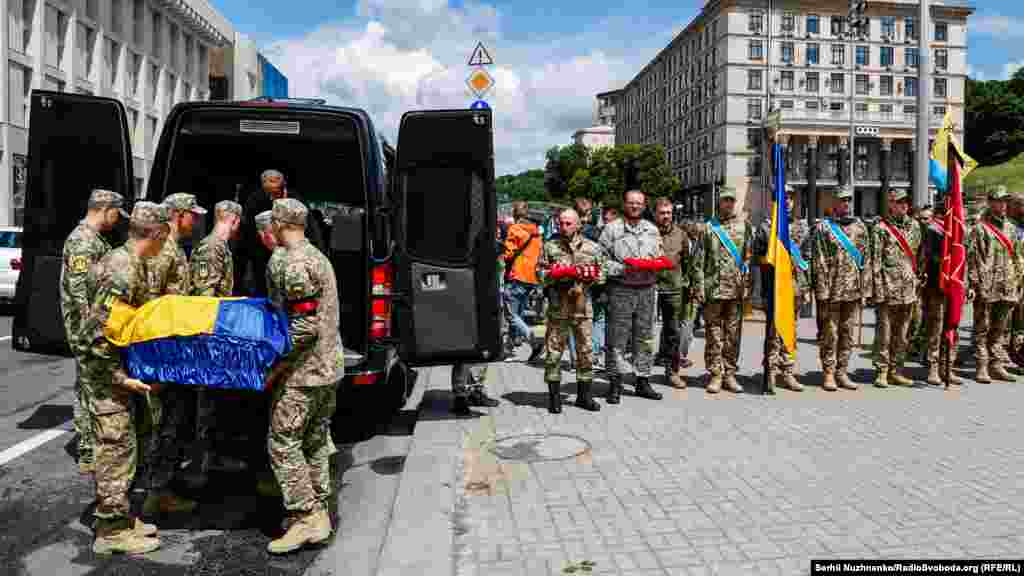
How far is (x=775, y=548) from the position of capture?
4.17 metres

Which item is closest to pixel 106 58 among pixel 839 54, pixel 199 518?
pixel 199 518

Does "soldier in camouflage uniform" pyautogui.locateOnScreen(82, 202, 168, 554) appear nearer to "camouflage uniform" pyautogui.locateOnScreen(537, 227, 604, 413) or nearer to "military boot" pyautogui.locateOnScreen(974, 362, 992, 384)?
"camouflage uniform" pyautogui.locateOnScreen(537, 227, 604, 413)

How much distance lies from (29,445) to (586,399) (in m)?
4.56

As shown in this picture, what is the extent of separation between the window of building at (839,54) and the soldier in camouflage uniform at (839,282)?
96843 mm

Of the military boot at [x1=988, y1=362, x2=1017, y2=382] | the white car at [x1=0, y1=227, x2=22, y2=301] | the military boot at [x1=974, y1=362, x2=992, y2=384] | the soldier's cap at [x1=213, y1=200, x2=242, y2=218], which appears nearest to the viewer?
the soldier's cap at [x1=213, y1=200, x2=242, y2=218]

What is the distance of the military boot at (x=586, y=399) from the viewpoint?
756cm

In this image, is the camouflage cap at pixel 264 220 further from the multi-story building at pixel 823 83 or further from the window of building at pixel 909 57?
the window of building at pixel 909 57

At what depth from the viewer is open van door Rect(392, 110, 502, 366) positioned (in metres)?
6.61

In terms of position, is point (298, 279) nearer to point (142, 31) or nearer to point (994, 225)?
point (994, 225)

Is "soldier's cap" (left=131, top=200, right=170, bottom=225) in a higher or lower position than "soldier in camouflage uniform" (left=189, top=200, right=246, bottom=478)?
higher

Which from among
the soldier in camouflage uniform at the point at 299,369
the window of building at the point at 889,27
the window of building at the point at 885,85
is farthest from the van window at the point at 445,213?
the window of building at the point at 889,27

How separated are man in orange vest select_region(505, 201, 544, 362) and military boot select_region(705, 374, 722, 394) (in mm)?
2592

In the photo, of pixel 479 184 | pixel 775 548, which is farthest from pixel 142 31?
pixel 775 548

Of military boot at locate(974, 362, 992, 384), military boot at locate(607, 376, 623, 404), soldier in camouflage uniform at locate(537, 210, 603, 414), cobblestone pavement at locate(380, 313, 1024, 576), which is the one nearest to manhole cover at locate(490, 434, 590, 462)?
cobblestone pavement at locate(380, 313, 1024, 576)
